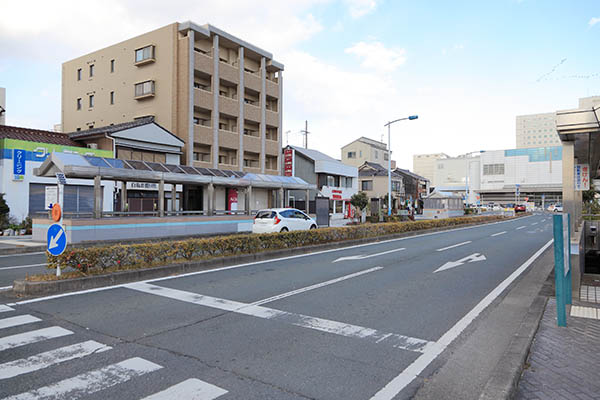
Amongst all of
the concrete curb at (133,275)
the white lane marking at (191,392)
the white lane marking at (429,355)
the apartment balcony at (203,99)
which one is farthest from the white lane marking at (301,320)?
the apartment balcony at (203,99)

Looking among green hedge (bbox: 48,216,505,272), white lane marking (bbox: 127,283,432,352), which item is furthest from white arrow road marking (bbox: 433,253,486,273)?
white lane marking (bbox: 127,283,432,352)

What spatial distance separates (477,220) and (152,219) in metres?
27.3

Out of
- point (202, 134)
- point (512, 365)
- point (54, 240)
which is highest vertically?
point (202, 134)

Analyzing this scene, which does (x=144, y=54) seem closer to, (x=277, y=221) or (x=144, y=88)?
(x=144, y=88)

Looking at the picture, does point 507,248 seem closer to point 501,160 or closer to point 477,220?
point 477,220

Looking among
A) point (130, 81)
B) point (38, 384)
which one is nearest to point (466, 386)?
point (38, 384)

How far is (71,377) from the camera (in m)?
3.88

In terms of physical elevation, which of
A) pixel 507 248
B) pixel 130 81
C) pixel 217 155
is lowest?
pixel 507 248

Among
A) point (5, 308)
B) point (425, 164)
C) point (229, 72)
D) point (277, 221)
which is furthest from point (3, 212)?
point (425, 164)

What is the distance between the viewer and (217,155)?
32750 mm

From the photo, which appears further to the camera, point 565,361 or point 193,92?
point 193,92

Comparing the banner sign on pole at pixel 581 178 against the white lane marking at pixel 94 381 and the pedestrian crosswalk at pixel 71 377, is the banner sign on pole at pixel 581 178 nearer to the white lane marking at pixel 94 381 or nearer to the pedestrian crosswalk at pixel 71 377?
the pedestrian crosswalk at pixel 71 377

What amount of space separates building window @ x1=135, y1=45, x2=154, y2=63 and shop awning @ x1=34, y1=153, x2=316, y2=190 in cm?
1402

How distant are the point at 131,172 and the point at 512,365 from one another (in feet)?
60.0
